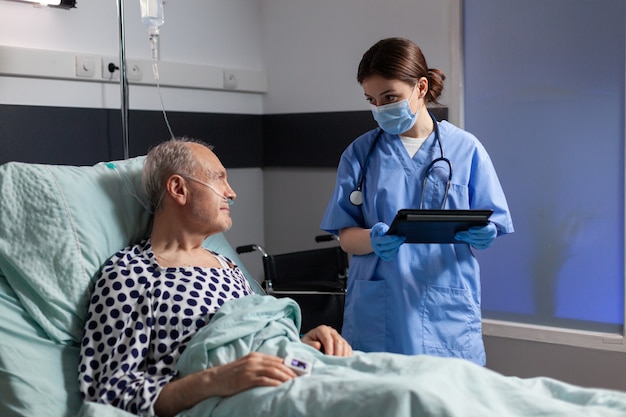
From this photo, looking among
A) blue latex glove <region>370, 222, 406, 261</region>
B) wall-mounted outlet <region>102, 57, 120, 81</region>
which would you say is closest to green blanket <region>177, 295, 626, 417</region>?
blue latex glove <region>370, 222, 406, 261</region>

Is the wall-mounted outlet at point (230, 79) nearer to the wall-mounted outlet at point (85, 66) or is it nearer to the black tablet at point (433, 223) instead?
the wall-mounted outlet at point (85, 66)

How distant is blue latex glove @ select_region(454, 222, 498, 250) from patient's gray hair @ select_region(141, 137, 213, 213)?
0.75 meters

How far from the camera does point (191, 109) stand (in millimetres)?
3512

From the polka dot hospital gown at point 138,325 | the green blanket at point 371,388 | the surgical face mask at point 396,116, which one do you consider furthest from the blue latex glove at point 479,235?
the polka dot hospital gown at point 138,325

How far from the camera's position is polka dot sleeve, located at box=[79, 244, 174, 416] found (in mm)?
1698

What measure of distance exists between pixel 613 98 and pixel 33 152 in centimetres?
212

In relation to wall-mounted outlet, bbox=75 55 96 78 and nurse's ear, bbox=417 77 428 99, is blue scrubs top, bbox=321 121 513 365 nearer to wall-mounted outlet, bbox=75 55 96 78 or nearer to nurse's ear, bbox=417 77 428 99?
nurse's ear, bbox=417 77 428 99

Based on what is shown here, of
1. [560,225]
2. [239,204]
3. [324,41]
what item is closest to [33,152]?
[239,204]

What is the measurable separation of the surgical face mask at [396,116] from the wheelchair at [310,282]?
85cm

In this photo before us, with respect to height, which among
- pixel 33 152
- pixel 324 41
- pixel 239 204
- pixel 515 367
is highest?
pixel 324 41

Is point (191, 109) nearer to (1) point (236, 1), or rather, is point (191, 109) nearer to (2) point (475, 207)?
(1) point (236, 1)

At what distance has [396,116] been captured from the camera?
7.34 feet

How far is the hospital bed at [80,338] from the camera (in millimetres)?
1478

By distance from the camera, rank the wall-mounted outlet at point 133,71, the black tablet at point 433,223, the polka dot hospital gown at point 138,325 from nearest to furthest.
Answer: the polka dot hospital gown at point 138,325 → the black tablet at point 433,223 → the wall-mounted outlet at point 133,71
